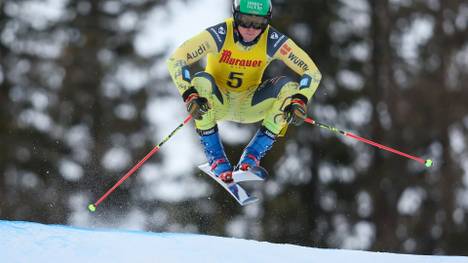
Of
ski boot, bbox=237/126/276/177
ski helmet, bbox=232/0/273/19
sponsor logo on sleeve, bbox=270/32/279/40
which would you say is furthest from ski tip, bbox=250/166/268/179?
ski helmet, bbox=232/0/273/19

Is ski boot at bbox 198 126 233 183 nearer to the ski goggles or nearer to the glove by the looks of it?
the glove

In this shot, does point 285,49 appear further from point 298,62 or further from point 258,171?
point 258,171

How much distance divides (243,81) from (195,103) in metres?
0.86

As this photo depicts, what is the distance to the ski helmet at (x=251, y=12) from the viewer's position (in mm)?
8820

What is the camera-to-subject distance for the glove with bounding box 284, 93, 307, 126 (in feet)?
29.1

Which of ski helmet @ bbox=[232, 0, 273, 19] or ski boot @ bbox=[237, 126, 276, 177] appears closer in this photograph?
ski helmet @ bbox=[232, 0, 273, 19]

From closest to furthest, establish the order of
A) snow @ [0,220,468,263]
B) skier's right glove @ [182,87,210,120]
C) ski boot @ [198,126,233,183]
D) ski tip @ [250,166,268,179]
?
snow @ [0,220,468,263] → skier's right glove @ [182,87,210,120] → ski tip @ [250,166,268,179] → ski boot @ [198,126,233,183]

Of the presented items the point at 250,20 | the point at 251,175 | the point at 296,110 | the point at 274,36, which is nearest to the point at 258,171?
the point at 251,175

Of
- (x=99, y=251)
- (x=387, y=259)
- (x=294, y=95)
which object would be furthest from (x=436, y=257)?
(x=99, y=251)

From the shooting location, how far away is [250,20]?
8844 mm

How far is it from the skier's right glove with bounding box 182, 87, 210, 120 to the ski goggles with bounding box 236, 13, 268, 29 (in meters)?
0.80

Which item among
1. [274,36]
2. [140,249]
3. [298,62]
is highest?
[274,36]

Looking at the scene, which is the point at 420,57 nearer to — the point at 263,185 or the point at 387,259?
the point at 263,185

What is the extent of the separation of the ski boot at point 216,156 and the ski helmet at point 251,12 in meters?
1.15
